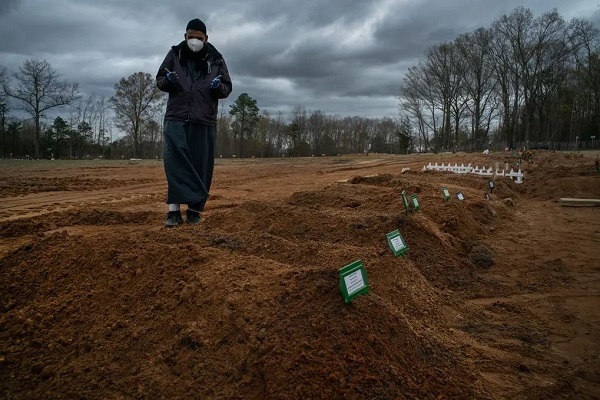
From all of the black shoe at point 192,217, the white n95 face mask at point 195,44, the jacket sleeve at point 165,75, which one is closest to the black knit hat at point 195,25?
the white n95 face mask at point 195,44

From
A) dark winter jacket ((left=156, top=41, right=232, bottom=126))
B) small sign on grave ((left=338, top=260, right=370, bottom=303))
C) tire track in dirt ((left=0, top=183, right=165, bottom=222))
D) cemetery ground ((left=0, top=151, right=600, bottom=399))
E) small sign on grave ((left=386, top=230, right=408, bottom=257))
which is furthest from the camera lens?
tire track in dirt ((left=0, top=183, right=165, bottom=222))

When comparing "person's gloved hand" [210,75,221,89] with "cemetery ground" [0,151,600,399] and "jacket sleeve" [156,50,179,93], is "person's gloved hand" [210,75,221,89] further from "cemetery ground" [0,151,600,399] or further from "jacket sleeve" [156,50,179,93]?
"cemetery ground" [0,151,600,399]

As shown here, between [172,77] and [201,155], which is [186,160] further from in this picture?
[172,77]

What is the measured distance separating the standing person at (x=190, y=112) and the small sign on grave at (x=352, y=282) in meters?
2.29

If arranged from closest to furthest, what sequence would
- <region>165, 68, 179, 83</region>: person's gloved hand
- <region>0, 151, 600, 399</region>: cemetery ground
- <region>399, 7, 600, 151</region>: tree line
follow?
1. <region>0, 151, 600, 399</region>: cemetery ground
2. <region>165, 68, 179, 83</region>: person's gloved hand
3. <region>399, 7, 600, 151</region>: tree line

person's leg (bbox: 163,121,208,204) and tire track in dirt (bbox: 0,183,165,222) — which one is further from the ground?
person's leg (bbox: 163,121,208,204)

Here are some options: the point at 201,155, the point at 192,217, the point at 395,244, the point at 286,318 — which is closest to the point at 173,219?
the point at 192,217

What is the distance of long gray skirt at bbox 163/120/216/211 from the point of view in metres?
3.71

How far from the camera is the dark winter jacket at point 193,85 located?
12.1 ft

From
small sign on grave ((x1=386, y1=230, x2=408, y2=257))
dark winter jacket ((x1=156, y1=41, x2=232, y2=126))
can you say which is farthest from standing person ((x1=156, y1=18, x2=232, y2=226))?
small sign on grave ((x1=386, y1=230, x2=408, y2=257))

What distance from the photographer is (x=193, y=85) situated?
12.3ft

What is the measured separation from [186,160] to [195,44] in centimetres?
115

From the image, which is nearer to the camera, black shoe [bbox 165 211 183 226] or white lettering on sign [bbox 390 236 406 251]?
white lettering on sign [bbox 390 236 406 251]

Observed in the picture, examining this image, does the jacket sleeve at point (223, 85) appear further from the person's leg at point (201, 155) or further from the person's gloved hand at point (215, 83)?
the person's leg at point (201, 155)
